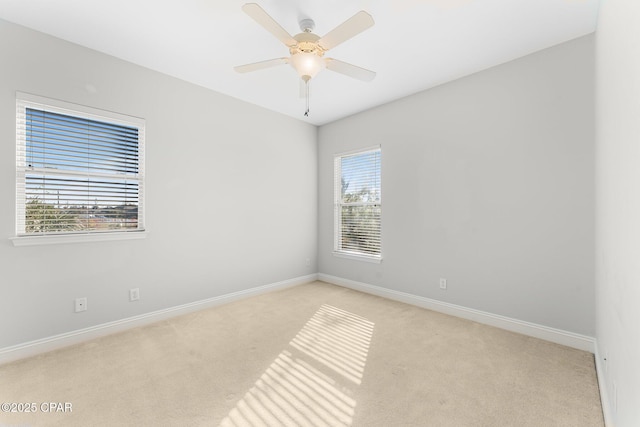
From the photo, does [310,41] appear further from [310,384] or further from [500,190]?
[310,384]

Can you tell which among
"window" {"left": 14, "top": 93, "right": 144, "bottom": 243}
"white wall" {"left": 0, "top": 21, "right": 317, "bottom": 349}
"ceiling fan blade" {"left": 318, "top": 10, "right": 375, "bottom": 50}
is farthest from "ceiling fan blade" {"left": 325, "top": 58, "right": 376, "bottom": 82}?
"window" {"left": 14, "top": 93, "right": 144, "bottom": 243}

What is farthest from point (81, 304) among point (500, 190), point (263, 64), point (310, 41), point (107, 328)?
point (500, 190)

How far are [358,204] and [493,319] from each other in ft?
7.29

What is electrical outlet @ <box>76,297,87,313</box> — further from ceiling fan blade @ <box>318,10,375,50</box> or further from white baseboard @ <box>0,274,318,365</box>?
ceiling fan blade @ <box>318,10,375,50</box>

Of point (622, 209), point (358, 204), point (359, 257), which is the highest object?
point (358, 204)

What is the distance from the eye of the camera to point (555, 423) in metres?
1.57

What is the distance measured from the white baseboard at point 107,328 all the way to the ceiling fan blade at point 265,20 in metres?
2.94

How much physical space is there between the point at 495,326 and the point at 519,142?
1.85 m

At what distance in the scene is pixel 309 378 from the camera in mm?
2018

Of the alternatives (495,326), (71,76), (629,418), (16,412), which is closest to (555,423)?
(629,418)

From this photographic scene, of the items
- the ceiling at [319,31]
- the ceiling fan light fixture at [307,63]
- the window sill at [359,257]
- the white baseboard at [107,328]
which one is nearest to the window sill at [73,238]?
the white baseboard at [107,328]

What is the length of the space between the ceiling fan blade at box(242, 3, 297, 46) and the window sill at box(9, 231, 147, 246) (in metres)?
2.33

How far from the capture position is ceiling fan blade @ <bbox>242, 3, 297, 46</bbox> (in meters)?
1.64

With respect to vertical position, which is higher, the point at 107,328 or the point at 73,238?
the point at 73,238
